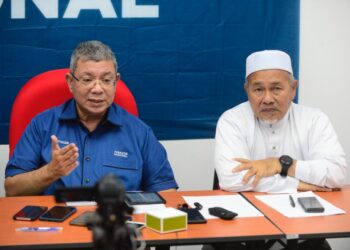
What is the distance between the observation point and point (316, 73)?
381 centimetres

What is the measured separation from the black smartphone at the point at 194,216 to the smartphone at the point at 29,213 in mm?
562

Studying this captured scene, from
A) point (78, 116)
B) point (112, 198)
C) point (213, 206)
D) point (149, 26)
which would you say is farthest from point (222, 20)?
point (112, 198)

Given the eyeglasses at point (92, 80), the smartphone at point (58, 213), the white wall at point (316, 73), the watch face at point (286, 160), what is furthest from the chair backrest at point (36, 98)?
the white wall at point (316, 73)

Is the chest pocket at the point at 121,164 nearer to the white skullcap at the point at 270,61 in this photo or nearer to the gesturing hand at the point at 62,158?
the gesturing hand at the point at 62,158

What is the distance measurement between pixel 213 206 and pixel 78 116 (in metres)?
0.86

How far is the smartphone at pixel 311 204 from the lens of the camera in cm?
223

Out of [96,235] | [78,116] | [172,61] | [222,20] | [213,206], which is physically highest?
[222,20]

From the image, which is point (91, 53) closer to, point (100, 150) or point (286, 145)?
point (100, 150)

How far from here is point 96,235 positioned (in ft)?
2.85

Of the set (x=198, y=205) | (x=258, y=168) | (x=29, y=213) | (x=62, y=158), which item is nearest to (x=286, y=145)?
(x=258, y=168)

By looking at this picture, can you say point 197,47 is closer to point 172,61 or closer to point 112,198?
point 172,61

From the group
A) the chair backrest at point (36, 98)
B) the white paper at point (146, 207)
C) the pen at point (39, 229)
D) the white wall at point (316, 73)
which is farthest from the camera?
the white wall at point (316, 73)

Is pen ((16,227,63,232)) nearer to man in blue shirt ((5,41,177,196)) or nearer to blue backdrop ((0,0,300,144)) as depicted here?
man in blue shirt ((5,41,177,196))

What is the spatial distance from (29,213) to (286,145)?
1430mm
